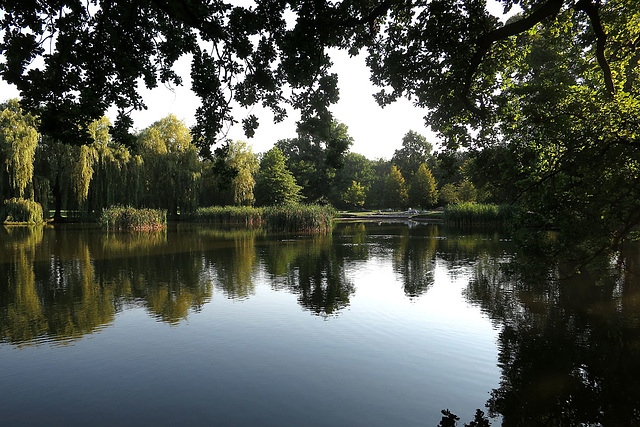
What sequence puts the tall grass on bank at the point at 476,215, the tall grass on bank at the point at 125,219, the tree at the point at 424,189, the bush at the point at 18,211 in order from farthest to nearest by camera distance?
the tree at the point at 424,189 < the tall grass on bank at the point at 476,215 < the bush at the point at 18,211 < the tall grass on bank at the point at 125,219

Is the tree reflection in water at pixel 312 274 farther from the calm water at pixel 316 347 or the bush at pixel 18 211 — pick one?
the bush at pixel 18 211

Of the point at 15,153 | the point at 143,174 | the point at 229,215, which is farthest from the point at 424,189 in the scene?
the point at 15,153

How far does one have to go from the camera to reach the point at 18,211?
95.2 feet

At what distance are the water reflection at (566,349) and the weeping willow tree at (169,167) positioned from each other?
31.6 metres

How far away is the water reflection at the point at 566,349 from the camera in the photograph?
431 cm

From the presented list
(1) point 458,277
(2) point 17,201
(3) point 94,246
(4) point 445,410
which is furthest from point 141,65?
(2) point 17,201

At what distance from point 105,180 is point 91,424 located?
106ft

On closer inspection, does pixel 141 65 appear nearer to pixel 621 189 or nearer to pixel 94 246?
pixel 621 189

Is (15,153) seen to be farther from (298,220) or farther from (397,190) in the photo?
(397,190)

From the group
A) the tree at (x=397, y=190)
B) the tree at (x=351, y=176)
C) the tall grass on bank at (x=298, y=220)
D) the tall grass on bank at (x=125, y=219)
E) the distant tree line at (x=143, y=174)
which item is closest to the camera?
the tall grass on bank at (x=298, y=220)

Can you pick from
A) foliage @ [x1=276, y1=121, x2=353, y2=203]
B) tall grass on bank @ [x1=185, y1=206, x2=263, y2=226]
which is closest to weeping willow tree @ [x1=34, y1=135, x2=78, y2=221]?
tall grass on bank @ [x1=185, y1=206, x2=263, y2=226]

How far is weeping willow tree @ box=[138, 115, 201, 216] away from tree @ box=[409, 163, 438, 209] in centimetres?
3131

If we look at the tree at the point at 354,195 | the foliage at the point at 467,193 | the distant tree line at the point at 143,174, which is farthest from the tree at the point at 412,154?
the foliage at the point at 467,193

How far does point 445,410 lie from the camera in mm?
4320
